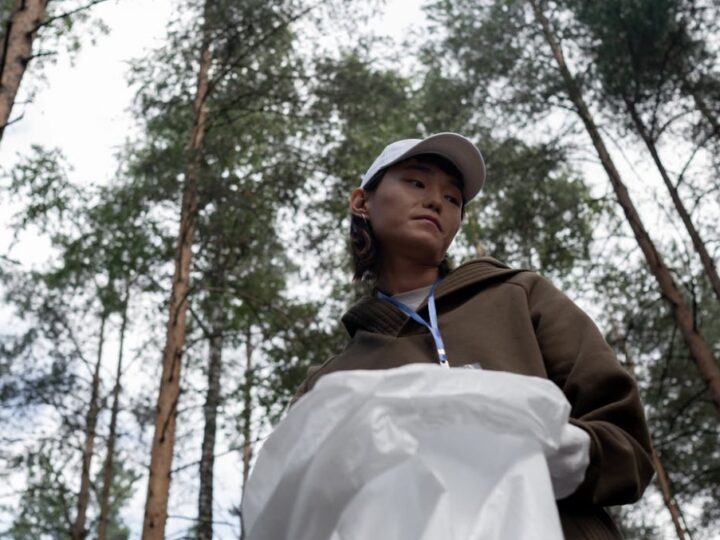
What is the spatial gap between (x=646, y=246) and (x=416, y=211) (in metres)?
7.07

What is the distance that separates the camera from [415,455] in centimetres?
127

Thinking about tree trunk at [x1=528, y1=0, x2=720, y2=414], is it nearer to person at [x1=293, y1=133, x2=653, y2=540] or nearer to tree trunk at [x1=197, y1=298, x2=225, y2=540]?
tree trunk at [x1=197, y1=298, x2=225, y2=540]

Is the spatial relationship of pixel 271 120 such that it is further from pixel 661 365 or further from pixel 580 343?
pixel 580 343

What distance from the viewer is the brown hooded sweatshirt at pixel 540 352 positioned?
1.55 metres

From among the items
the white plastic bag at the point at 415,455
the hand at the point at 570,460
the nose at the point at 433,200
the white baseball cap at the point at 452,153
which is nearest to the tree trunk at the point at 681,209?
the white baseball cap at the point at 452,153

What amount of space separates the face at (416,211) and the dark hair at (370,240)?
0.02m

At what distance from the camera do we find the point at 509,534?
1176mm

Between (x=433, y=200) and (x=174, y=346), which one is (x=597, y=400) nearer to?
(x=433, y=200)

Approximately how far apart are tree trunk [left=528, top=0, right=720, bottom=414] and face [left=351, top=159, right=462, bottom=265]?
Result: 20.8 feet

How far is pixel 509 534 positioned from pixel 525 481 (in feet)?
0.32

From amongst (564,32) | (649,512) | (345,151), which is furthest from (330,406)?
(649,512)

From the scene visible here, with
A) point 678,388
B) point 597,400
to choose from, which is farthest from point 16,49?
point 678,388

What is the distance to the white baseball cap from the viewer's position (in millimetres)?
2342

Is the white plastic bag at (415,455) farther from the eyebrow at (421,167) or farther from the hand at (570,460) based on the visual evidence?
the eyebrow at (421,167)
